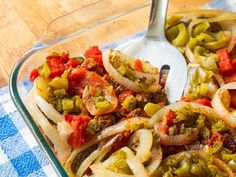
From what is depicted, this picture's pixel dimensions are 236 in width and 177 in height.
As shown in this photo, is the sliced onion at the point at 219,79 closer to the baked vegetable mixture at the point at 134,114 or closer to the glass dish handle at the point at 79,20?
the baked vegetable mixture at the point at 134,114

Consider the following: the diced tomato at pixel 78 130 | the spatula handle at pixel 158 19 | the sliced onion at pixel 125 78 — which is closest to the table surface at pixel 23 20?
the spatula handle at pixel 158 19

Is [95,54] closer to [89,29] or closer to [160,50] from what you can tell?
[89,29]

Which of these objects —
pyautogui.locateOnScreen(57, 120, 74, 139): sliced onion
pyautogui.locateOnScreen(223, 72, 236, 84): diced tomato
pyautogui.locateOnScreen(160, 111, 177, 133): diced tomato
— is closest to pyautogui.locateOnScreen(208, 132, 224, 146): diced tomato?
pyautogui.locateOnScreen(160, 111, 177, 133): diced tomato

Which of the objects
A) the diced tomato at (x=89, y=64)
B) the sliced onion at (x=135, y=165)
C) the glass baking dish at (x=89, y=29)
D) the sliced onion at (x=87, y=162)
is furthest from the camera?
the glass baking dish at (x=89, y=29)

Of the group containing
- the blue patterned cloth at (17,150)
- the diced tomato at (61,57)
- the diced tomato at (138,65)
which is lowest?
the blue patterned cloth at (17,150)

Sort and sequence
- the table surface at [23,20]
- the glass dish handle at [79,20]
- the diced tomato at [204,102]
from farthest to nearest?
the table surface at [23,20] < the glass dish handle at [79,20] < the diced tomato at [204,102]

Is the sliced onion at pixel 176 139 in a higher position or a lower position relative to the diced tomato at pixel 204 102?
lower

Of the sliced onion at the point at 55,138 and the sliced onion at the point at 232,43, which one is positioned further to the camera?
the sliced onion at the point at 232,43

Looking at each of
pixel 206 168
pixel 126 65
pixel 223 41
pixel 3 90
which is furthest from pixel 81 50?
pixel 206 168
